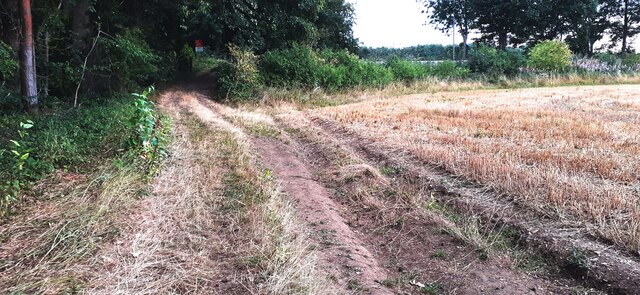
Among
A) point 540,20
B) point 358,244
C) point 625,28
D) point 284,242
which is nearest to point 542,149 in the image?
point 358,244

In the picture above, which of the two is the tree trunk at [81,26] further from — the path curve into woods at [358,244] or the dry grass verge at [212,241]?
the dry grass verge at [212,241]

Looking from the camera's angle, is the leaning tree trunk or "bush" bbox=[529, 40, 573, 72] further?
the leaning tree trunk

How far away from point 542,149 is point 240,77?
11967 mm

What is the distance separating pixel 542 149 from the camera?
6566mm

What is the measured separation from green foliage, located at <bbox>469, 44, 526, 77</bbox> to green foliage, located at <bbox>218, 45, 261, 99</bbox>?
15173 millimetres

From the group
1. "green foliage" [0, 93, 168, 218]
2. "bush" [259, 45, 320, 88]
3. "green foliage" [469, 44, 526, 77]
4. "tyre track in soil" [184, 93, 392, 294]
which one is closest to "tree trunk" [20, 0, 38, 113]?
"green foliage" [0, 93, 168, 218]

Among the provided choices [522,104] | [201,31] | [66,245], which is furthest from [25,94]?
[522,104]

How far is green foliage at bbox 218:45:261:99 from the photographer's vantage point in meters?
15.9

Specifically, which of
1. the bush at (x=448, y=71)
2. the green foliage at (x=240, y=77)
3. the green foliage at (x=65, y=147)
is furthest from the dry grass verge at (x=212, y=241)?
the bush at (x=448, y=71)

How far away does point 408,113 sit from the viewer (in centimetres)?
1152

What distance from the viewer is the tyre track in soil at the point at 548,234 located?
10.4ft

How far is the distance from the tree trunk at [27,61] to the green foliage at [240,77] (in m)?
6.91

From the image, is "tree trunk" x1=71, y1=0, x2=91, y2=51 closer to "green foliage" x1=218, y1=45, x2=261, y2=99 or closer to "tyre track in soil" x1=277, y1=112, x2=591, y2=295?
"green foliage" x1=218, y1=45, x2=261, y2=99

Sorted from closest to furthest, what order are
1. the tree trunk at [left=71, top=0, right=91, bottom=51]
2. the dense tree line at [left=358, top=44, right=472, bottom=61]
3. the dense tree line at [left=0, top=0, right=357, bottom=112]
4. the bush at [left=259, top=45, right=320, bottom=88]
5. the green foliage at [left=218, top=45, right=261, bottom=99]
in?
the dense tree line at [left=0, top=0, right=357, bottom=112]
the tree trunk at [left=71, top=0, right=91, bottom=51]
the green foliage at [left=218, top=45, right=261, bottom=99]
the bush at [left=259, top=45, right=320, bottom=88]
the dense tree line at [left=358, top=44, right=472, bottom=61]
